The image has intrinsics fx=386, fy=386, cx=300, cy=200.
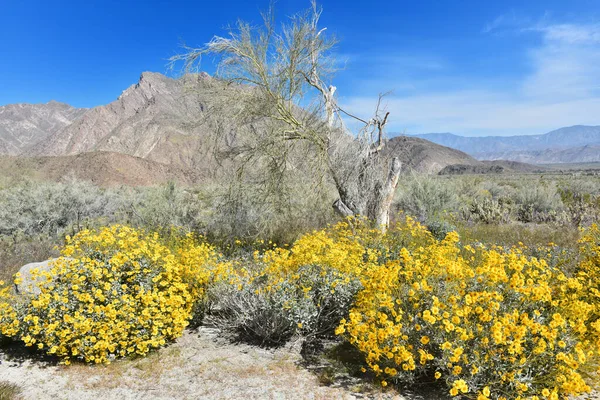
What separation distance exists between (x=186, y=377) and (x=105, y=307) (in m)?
1.13

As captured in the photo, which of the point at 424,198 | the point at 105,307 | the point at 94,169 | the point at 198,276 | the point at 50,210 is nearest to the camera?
the point at 105,307

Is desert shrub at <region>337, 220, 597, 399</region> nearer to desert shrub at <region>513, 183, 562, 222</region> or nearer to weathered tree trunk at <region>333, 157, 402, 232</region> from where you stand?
weathered tree trunk at <region>333, 157, 402, 232</region>

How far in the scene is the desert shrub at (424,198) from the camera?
1335 centimetres

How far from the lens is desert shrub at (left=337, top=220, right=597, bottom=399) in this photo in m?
2.88

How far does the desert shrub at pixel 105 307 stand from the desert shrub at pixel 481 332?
2.18 metres

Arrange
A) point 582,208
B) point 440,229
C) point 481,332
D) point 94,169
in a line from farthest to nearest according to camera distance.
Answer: point 94,169 < point 582,208 < point 440,229 < point 481,332

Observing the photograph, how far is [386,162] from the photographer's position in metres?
9.59

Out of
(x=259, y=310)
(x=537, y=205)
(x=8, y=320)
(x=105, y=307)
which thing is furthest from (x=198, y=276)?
(x=537, y=205)

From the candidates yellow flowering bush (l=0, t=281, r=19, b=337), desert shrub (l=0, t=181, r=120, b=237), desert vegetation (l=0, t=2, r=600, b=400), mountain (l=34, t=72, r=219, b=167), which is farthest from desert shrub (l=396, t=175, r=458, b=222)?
yellow flowering bush (l=0, t=281, r=19, b=337)

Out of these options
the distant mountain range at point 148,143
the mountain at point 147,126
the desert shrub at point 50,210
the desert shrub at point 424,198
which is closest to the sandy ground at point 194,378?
the distant mountain range at point 148,143

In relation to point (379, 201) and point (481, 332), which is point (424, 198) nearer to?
point (379, 201)

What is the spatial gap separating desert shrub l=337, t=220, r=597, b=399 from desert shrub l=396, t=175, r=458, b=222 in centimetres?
941

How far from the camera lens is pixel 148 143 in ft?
301

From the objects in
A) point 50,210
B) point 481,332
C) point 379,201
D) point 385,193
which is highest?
point 50,210
